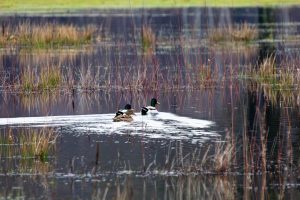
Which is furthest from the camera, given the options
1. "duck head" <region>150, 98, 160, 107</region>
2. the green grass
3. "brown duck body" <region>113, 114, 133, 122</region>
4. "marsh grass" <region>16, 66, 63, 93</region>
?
the green grass

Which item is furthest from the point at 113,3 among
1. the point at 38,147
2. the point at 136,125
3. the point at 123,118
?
the point at 38,147

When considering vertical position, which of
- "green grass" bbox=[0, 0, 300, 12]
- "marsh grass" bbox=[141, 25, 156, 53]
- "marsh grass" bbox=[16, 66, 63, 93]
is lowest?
"marsh grass" bbox=[16, 66, 63, 93]

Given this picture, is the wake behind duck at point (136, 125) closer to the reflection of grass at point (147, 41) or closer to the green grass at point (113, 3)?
the reflection of grass at point (147, 41)

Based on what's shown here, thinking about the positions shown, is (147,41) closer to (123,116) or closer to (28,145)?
(123,116)

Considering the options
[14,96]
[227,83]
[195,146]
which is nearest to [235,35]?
[227,83]

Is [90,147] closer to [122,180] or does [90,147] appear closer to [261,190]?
[122,180]

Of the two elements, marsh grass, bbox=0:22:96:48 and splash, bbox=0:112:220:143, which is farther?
marsh grass, bbox=0:22:96:48

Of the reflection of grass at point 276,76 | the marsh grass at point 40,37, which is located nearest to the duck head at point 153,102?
the reflection of grass at point 276,76

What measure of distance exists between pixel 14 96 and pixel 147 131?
8069 millimetres

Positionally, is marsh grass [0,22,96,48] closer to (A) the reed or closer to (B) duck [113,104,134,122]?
(B) duck [113,104,134,122]

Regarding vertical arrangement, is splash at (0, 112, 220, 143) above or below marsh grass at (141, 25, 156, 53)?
below

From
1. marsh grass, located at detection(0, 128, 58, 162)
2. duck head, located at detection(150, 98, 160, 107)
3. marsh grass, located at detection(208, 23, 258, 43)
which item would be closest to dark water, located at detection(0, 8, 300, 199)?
marsh grass, located at detection(0, 128, 58, 162)

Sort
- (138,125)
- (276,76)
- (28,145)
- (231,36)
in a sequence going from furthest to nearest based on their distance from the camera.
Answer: (231,36) < (276,76) < (138,125) < (28,145)

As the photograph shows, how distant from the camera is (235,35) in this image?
4947cm
